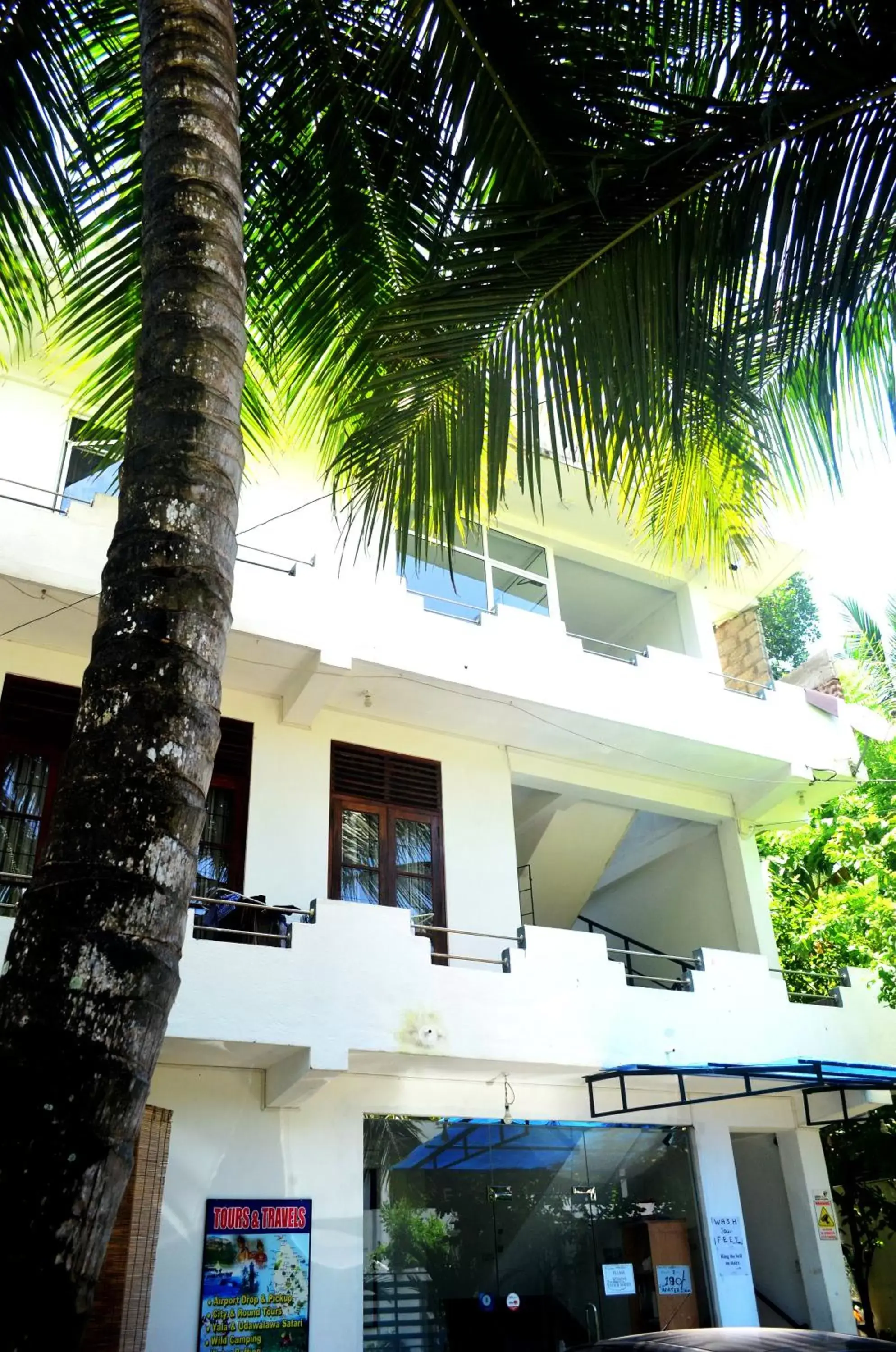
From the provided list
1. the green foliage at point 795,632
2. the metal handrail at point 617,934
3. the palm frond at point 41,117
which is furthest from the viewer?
the green foliage at point 795,632

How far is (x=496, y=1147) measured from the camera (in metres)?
10.3

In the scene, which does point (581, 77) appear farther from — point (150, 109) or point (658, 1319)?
point (658, 1319)

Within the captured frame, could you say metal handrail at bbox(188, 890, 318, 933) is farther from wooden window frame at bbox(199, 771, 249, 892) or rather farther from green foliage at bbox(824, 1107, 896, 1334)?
green foliage at bbox(824, 1107, 896, 1334)

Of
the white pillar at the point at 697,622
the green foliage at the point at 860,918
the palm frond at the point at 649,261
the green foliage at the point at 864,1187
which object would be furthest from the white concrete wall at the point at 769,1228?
the palm frond at the point at 649,261

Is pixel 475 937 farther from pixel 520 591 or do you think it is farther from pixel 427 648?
pixel 520 591

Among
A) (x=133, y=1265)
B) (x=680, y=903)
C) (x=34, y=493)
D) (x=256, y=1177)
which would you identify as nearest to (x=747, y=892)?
(x=680, y=903)

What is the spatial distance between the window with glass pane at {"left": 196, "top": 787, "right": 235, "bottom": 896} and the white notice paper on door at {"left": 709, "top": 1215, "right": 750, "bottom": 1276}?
5.99 m

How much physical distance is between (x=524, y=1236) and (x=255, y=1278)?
2678mm

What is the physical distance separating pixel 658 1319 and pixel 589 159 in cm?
1028

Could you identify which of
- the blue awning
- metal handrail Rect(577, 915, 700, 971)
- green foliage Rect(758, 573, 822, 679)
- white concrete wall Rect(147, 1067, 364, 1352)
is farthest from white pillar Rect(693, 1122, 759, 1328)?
green foliage Rect(758, 573, 822, 679)

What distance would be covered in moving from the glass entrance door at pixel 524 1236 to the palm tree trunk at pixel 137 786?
8.42 metres

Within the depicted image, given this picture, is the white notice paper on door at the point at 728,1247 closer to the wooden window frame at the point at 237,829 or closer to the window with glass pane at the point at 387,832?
the window with glass pane at the point at 387,832

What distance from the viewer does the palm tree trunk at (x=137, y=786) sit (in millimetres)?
1671

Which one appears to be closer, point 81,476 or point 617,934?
point 81,476
